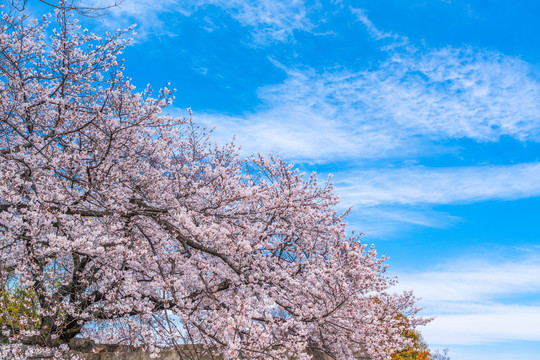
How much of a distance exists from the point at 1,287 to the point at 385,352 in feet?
28.5

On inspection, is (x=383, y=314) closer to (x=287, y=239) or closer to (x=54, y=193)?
(x=287, y=239)

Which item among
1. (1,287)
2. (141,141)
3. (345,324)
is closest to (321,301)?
(345,324)

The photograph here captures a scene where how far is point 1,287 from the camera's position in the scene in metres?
8.23

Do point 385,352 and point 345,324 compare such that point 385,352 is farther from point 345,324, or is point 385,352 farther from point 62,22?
point 62,22

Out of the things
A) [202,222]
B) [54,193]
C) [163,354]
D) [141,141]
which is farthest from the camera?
[141,141]

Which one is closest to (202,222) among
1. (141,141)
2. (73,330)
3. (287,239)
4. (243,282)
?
(243,282)

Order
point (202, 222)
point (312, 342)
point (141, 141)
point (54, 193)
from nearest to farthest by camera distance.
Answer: point (54, 193), point (202, 222), point (141, 141), point (312, 342)

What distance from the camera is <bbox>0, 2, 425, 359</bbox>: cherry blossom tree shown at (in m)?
7.83

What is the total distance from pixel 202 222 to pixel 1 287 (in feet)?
13.4

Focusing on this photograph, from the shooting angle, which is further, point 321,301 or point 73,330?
point 73,330

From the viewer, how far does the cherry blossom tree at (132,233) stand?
Answer: 25.7ft

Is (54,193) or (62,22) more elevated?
(62,22)

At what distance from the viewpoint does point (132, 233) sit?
916cm

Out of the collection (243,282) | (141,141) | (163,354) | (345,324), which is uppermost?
(141,141)
